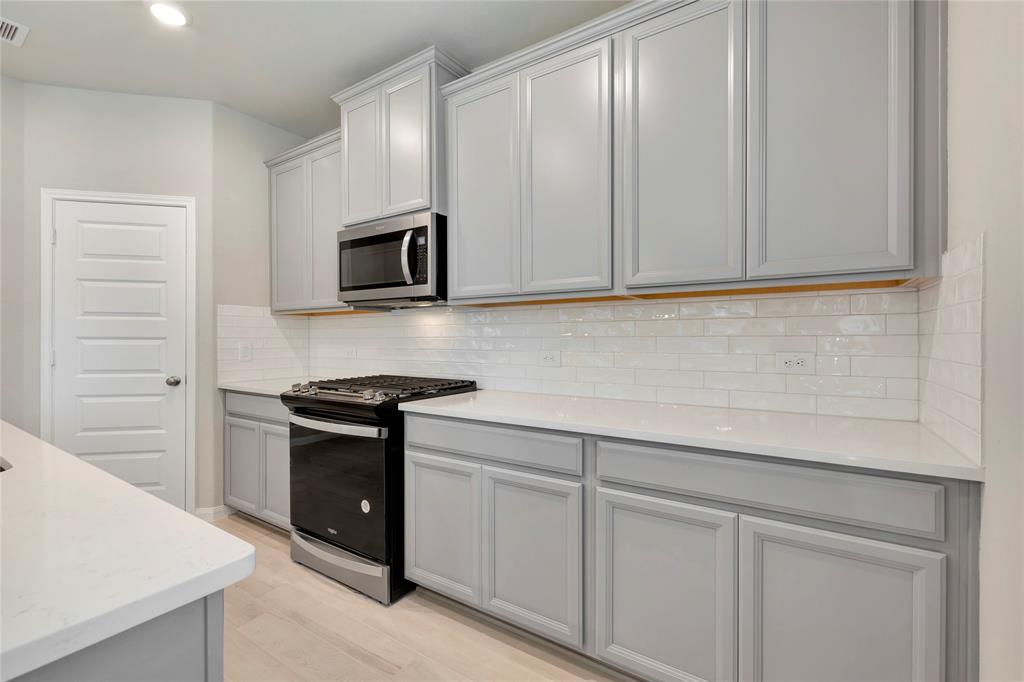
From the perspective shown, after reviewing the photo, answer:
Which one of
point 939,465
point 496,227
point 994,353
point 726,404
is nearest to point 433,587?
point 726,404

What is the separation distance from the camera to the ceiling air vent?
2.40 meters

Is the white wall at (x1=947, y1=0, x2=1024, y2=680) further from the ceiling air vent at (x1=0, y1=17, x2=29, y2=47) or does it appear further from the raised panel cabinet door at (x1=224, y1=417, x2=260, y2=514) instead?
the ceiling air vent at (x1=0, y1=17, x2=29, y2=47)

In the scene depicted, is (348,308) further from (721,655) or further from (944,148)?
(944,148)

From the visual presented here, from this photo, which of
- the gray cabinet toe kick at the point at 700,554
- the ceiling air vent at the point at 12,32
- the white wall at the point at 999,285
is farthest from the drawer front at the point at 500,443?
the ceiling air vent at the point at 12,32

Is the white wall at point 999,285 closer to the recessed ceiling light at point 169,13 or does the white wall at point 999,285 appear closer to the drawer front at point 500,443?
the drawer front at point 500,443

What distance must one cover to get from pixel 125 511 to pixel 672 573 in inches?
58.0

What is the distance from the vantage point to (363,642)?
6.54ft

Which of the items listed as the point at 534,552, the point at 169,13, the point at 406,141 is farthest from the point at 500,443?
the point at 169,13

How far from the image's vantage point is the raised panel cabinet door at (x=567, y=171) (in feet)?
6.61

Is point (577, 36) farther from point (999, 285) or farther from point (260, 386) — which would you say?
point (260, 386)

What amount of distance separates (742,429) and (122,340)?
361 centimetres

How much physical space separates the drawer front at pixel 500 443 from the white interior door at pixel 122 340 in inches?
80.8

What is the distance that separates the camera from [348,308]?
126 inches

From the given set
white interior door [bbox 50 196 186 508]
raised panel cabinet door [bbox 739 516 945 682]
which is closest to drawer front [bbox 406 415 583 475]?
raised panel cabinet door [bbox 739 516 945 682]
